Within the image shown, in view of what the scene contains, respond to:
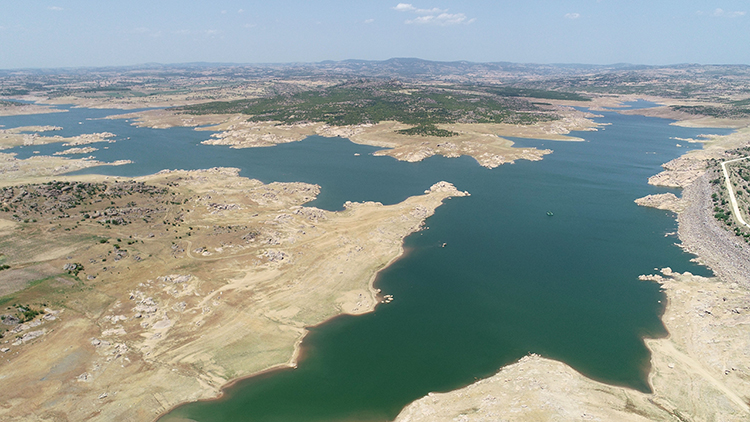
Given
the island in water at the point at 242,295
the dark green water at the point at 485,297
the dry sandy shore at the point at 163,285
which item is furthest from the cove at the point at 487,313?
the dry sandy shore at the point at 163,285

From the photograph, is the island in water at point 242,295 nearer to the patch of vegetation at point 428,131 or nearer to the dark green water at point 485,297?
the dark green water at point 485,297

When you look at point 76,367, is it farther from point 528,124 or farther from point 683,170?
point 528,124

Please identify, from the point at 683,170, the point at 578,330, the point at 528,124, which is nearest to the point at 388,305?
the point at 578,330

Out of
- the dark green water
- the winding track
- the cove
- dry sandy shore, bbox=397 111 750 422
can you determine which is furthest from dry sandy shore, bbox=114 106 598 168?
dry sandy shore, bbox=397 111 750 422

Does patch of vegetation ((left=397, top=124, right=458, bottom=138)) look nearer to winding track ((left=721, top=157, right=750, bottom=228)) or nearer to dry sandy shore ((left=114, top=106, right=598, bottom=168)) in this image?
dry sandy shore ((left=114, top=106, right=598, bottom=168))

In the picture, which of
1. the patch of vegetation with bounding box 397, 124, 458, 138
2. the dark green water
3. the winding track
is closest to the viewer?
the dark green water

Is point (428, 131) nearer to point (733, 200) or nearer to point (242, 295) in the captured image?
point (733, 200)
